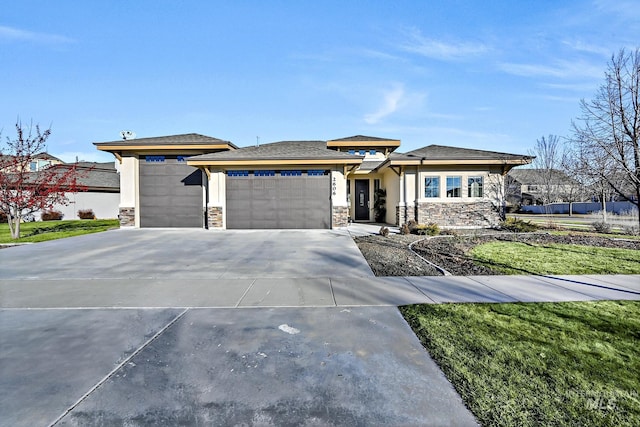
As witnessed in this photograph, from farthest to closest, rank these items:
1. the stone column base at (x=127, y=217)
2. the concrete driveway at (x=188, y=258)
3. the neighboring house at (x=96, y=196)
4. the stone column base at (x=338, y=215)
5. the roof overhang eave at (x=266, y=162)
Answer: the neighboring house at (x=96, y=196) → the stone column base at (x=127, y=217) → the stone column base at (x=338, y=215) → the roof overhang eave at (x=266, y=162) → the concrete driveway at (x=188, y=258)

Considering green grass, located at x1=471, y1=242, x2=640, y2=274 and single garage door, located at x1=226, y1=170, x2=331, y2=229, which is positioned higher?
single garage door, located at x1=226, y1=170, x2=331, y2=229

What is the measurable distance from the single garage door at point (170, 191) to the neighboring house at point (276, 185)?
0.05 meters

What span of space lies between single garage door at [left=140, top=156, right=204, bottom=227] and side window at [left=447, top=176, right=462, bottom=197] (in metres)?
12.5

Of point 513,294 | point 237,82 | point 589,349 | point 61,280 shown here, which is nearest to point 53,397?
point 61,280

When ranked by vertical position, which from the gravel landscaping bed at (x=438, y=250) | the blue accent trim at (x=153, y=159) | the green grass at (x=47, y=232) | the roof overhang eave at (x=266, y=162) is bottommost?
the gravel landscaping bed at (x=438, y=250)

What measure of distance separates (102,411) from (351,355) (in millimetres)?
2018

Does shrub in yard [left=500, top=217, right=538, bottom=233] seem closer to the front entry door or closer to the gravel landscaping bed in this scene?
the gravel landscaping bed

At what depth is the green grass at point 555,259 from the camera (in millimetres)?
6500

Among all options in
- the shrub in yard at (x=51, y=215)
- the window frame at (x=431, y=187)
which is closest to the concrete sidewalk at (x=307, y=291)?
the window frame at (x=431, y=187)

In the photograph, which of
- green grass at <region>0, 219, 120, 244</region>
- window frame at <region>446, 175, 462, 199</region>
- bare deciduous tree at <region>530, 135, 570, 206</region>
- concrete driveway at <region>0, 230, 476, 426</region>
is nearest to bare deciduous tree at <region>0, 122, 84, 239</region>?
green grass at <region>0, 219, 120, 244</region>

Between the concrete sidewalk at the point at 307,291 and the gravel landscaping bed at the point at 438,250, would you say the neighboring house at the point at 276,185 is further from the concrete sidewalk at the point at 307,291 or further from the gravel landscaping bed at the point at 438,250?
the concrete sidewalk at the point at 307,291

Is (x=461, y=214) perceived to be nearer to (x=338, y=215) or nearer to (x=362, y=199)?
(x=362, y=199)

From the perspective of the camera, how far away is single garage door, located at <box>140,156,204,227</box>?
47.9ft

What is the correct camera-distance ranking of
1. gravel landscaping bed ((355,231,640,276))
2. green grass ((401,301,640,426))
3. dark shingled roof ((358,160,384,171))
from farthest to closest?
dark shingled roof ((358,160,384,171))
gravel landscaping bed ((355,231,640,276))
green grass ((401,301,640,426))
